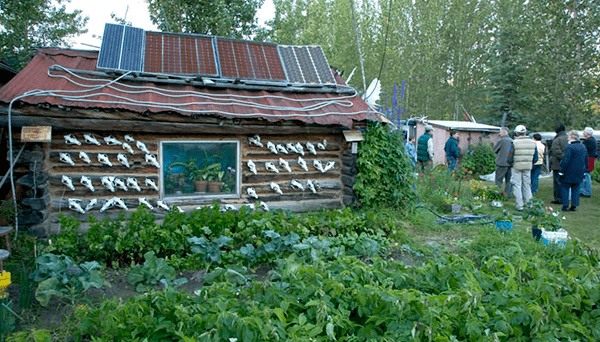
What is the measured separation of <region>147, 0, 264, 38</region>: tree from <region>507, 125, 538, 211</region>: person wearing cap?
1283 centimetres

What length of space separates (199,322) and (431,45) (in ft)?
Answer: 98.1

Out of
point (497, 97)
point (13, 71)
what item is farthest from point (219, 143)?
point (497, 97)

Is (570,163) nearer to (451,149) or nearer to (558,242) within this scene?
(451,149)

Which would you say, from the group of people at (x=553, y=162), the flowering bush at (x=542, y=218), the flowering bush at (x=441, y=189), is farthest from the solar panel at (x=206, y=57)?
the flowering bush at (x=542, y=218)

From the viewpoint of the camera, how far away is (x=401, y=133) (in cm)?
852

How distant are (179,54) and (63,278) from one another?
17.6 feet

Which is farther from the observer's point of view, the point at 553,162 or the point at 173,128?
the point at 553,162

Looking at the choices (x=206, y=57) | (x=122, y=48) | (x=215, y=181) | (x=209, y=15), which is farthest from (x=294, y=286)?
(x=209, y=15)

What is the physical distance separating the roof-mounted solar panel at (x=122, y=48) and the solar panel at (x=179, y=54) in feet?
0.52

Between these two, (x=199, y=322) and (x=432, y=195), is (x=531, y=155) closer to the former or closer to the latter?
(x=432, y=195)

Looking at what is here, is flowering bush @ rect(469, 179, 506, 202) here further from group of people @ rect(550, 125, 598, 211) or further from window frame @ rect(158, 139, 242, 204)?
window frame @ rect(158, 139, 242, 204)

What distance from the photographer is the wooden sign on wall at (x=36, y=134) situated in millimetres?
5973

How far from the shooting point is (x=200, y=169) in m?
7.70

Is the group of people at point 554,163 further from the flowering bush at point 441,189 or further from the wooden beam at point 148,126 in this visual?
the wooden beam at point 148,126
